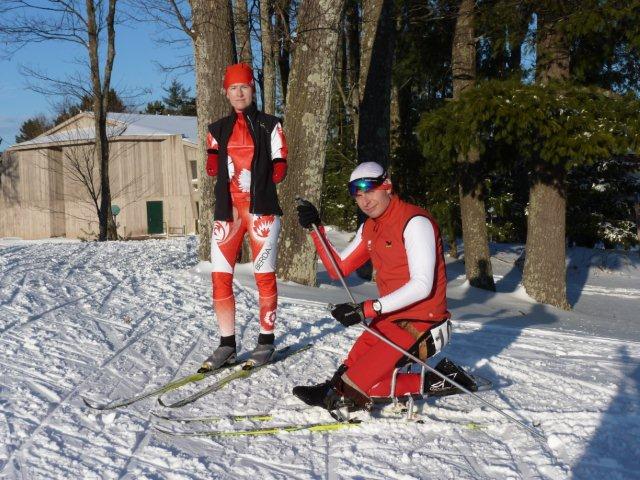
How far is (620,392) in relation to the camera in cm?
436

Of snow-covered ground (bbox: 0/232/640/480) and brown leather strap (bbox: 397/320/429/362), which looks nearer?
snow-covered ground (bbox: 0/232/640/480)

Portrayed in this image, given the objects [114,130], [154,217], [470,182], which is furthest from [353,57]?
[154,217]

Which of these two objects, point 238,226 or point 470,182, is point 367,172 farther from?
point 470,182

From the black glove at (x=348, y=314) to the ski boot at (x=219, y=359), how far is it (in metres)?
1.28

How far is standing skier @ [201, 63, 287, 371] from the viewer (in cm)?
466

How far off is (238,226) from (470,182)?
348 inches

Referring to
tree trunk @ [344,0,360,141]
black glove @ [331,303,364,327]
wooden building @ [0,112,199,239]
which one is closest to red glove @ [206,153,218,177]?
black glove @ [331,303,364,327]

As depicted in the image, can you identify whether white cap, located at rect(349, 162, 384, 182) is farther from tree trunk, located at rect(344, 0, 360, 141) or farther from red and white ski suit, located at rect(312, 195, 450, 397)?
tree trunk, located at rect(344, 0, 360, 141)

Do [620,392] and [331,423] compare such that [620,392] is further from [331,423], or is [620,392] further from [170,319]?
[170,319]

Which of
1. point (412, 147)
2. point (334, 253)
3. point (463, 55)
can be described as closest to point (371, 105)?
point (463, 55)

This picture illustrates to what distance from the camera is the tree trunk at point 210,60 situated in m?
8.84

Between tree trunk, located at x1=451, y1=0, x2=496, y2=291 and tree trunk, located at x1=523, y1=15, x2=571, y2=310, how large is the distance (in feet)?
3.31

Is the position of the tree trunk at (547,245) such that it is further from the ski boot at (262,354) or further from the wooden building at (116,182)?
the wooden building at (116,182)

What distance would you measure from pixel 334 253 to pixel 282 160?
92 cm
